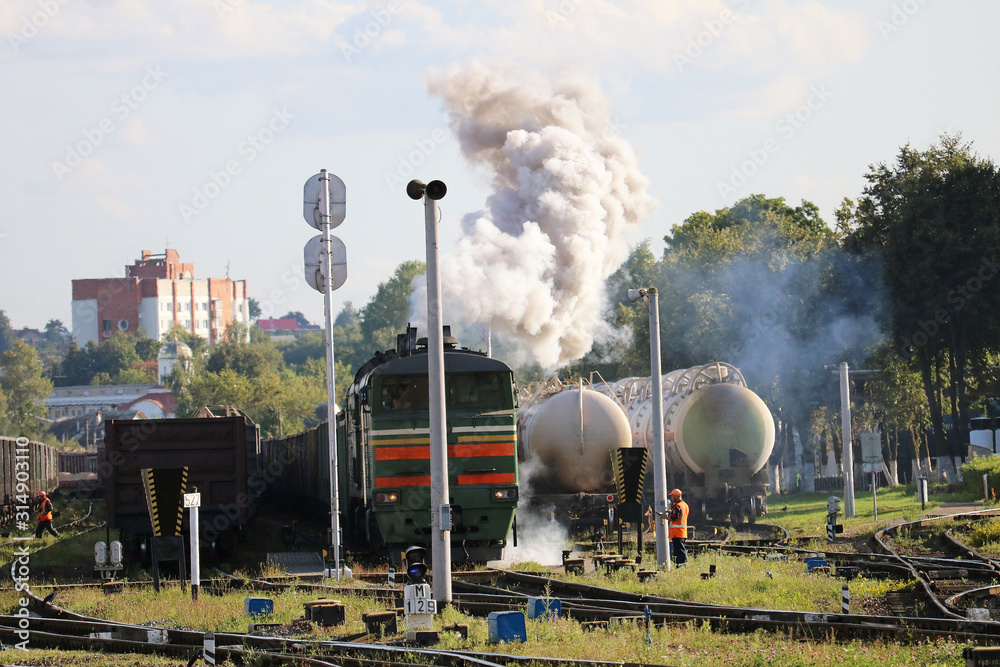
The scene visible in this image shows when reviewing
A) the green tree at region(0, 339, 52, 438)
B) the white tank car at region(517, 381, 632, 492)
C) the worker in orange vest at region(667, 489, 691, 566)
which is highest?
the green tree at region(0, 339, 52, 438)

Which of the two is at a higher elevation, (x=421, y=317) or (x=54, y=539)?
(x=421, y=317)

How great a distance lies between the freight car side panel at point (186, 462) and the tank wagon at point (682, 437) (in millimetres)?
7122

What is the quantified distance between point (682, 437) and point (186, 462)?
12317mm

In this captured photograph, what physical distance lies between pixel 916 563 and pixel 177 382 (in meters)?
99.3

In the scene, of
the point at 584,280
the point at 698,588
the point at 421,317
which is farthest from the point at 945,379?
the point at 698,588

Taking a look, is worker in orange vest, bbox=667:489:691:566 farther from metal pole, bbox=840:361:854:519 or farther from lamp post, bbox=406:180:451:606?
metal pole, bbox=840:361:854:519

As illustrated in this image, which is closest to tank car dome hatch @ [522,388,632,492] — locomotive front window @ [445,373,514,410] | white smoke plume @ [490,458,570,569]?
white smoke plume @ [490,458,570,569]

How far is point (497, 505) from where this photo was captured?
1888 cm

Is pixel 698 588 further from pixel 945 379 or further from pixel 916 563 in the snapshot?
pixel 945 379

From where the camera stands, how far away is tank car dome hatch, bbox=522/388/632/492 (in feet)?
84.0

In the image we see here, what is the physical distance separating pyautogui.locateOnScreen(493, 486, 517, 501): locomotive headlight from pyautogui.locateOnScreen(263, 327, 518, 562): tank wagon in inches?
0.7

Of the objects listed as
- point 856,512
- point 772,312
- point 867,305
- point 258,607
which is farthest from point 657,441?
point 772,312

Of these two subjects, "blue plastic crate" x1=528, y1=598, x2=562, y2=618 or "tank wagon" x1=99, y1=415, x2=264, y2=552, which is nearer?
"blue plastic crate" x1=528, y1=598, x2=562, y2=618

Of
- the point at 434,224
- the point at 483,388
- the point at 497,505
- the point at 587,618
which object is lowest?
the point at 587,618
